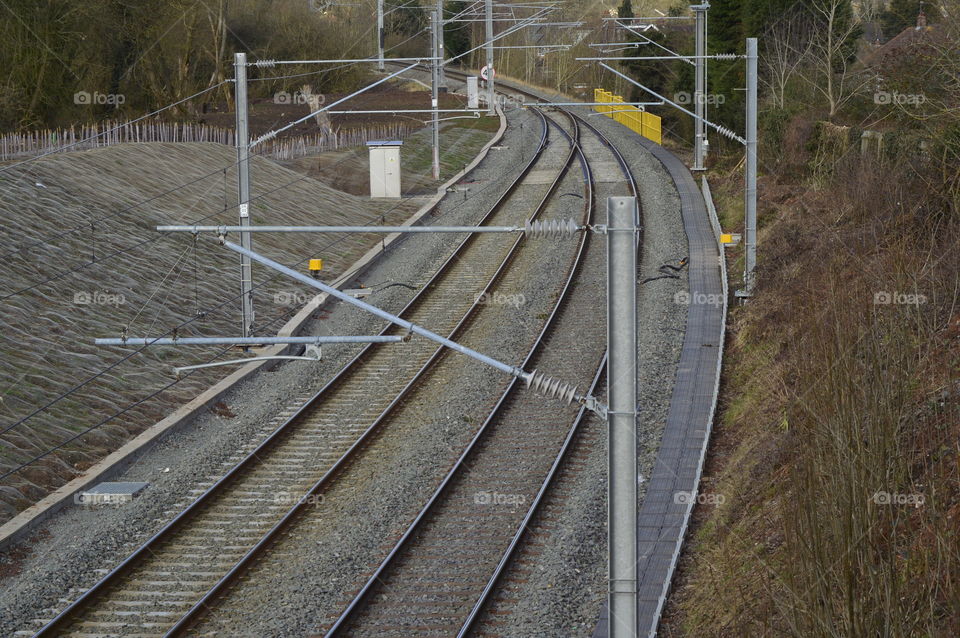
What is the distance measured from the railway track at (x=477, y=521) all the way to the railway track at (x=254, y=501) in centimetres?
162

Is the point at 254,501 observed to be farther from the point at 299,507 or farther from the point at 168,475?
the point at 168,475

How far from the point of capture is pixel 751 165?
68.9 ft

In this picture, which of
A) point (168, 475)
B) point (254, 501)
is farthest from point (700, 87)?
point (254, 501)

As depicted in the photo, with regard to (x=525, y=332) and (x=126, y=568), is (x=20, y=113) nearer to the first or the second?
(x=525, y=332)

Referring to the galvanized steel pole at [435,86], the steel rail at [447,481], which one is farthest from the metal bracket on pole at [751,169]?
the galvanized steel pole at [435,86]

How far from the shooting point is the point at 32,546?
1252 centimetres

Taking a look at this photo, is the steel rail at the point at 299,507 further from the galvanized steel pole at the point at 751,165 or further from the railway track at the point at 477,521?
the galvanized steel pole at the point at 751,165

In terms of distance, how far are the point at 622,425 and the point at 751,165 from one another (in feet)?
48.4

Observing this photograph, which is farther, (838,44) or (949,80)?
(838,44)

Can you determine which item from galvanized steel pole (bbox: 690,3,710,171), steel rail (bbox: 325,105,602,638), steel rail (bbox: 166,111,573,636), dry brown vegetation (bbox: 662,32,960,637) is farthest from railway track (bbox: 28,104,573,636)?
galvanized steel pole (bbox: 690,3,710,171)

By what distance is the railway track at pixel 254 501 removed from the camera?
11055mm

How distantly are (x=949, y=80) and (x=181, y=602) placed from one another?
14.1 meters

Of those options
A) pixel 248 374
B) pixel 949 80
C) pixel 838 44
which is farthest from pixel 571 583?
pixel 838 44

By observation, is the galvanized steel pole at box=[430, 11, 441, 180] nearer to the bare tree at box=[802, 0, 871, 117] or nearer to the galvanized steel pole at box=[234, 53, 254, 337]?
the bare tree at box=[802, 0, 871, 117]
